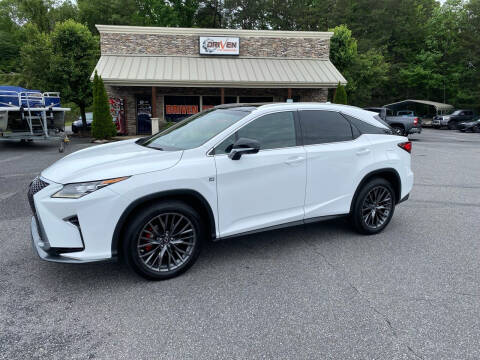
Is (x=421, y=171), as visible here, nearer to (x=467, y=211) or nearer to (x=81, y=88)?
(x=467, y=211)

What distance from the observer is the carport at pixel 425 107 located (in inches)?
1357

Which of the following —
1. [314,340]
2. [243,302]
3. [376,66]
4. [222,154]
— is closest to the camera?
[314,340]

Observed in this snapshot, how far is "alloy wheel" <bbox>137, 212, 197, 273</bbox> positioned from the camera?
333cm

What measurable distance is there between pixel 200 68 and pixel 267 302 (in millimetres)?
17537

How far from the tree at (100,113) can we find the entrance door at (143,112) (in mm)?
3545

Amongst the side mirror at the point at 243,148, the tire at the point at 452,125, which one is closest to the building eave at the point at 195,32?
the tire at the point at 452,125

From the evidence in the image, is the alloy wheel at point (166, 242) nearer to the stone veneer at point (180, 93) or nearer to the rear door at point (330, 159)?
the rear door at point (330, 159)

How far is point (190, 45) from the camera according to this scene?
64.4 feet

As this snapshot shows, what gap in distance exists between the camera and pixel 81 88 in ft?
65.4

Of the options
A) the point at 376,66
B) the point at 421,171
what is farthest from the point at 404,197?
the point at 376,66

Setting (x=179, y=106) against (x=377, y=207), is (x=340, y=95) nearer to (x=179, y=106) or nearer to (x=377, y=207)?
(x=179, y=106)

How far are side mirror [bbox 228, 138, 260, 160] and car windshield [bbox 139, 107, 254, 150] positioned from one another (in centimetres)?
36

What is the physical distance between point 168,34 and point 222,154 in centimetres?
1806

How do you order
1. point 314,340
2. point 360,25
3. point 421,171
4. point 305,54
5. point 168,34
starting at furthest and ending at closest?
point 360,25 → point 305,54 → point 168,34 → point 421,171 → point 314,340
